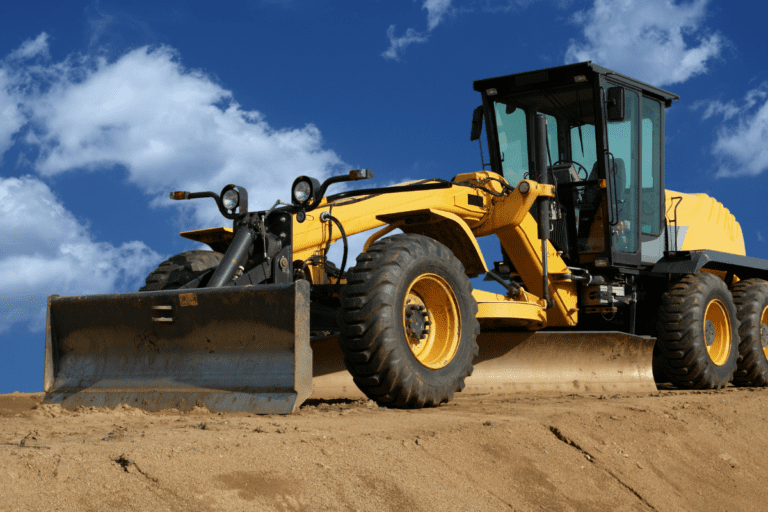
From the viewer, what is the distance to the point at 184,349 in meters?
5.46

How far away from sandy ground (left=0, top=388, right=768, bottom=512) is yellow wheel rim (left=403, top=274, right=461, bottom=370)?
1.60 ft

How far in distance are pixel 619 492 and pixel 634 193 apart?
482 cm

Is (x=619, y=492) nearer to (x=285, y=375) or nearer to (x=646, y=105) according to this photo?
(x=285, y=375)

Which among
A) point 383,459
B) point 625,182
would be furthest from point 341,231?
point 625,182

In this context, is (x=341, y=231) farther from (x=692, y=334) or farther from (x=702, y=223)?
(x=702, y=223)

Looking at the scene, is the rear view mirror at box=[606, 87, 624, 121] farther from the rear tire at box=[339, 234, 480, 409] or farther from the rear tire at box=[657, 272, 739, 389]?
the rear tire at box=[339, 234, 480, 409]

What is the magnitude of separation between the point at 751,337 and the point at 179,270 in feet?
22.3

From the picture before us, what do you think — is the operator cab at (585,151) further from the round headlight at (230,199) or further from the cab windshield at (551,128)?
the round headlight at (230,199)

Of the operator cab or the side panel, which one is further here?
the side panel

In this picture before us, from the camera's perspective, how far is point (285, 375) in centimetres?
497

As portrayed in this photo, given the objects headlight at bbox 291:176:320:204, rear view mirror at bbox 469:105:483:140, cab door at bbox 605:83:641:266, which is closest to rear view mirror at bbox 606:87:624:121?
cab door at bbox 605:83:641:266

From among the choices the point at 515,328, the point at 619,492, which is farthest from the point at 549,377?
the point at 619,492

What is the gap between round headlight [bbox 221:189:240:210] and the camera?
600cm

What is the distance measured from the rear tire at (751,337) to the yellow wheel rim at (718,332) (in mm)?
457
